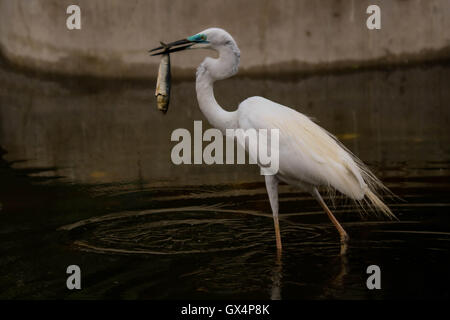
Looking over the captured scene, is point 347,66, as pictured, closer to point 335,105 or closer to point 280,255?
point 335,105

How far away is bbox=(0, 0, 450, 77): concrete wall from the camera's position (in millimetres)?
16469

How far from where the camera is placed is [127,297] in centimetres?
521

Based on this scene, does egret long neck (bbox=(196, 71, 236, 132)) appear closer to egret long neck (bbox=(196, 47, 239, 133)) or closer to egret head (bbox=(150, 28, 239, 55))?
egret long neck (bbox=(196, 47, 239, 133))

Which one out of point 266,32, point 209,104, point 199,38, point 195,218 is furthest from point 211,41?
point 266,32

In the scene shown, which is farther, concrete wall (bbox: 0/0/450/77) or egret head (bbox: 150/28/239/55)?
concrete wall (bbox: 0/0/450/77)

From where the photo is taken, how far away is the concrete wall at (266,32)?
16469mm

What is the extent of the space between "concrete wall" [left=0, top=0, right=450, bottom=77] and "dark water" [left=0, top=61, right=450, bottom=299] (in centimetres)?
280

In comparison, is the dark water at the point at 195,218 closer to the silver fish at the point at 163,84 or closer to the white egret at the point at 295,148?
the white egret at the point at 295,148

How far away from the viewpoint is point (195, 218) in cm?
724

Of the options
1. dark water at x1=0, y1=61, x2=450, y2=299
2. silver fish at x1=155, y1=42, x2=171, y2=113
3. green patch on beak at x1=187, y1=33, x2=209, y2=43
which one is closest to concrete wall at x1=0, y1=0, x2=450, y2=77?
dark water at x1=0, y1=61, x2=450, y2=299

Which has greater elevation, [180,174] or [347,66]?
[347,66]

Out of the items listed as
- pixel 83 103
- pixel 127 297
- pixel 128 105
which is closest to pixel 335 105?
pixel 128 105

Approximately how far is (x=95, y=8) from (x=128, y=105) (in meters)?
2.94

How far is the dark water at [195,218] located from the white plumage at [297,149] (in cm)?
46
